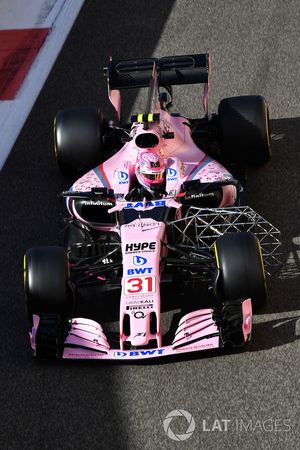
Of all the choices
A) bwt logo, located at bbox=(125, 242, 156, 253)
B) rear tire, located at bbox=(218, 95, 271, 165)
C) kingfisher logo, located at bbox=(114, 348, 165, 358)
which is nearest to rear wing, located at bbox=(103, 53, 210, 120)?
rear tire, located at bbox=(218, 95, 271, 165)

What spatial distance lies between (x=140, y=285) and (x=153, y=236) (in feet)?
1.62

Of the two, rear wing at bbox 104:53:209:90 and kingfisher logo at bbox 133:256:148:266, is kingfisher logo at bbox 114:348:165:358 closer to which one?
kingfisher logo at bbox 133:256:148:266

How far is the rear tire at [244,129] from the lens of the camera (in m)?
10.7

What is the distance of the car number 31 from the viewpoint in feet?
28.6

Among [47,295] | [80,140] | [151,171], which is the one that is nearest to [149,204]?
[151,171]

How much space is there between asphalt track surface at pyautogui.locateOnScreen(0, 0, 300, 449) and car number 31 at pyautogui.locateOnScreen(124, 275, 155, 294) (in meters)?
0.57

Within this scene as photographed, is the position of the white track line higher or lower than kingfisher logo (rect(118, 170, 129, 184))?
higher

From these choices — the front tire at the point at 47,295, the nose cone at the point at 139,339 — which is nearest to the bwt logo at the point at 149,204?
the front tire at the point at 47,295

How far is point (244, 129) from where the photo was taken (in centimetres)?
1069

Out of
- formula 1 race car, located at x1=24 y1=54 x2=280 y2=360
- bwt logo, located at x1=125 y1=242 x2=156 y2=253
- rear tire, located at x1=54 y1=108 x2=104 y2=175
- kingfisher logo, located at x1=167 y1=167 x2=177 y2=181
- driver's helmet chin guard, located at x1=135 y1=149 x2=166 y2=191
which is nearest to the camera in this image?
formula 1 race car, located at x1=24 y1=54 x2=280 y2=360

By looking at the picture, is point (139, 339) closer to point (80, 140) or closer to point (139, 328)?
point (139, 328)

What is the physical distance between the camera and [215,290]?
8.77 m

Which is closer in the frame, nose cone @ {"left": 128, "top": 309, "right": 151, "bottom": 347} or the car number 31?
nose cone @ {"left": 128, "top": 309, "right": 151, "bottom": 347}

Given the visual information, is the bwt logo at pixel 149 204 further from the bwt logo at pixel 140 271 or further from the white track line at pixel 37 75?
the white track line at pixel 37 75
